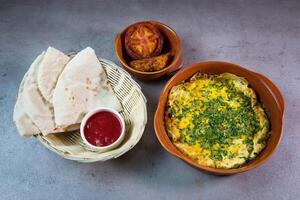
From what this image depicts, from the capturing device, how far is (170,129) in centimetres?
175

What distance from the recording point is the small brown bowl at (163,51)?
75.2 inches

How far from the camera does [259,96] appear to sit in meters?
1.80

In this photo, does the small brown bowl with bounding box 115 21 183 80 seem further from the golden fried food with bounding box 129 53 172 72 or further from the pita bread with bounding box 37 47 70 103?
the pita bread with bounding box 37 47 70 103

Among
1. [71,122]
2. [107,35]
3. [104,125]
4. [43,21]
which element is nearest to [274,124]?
[104,125]

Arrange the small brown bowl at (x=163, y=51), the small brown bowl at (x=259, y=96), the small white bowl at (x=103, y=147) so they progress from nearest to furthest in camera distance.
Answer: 1. the small brown bowl at (x=259, y=96)
2. the small white bowl at (x=103, y=147)
3. the small brown bowl at (x=163, y=51)

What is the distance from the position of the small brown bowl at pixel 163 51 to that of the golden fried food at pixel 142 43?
44 mm

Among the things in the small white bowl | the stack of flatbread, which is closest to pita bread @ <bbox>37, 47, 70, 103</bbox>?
the stack of flatbread

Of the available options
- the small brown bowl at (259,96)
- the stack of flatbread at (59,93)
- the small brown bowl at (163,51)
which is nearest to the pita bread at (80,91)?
the stack of flatbread at (59,93)

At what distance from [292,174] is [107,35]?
128 cm

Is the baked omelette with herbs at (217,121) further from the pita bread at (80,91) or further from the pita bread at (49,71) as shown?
the pita bread at (49,71)

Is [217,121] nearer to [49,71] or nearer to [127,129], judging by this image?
[127,129]

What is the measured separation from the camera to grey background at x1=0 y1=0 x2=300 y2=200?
1761 millimetres

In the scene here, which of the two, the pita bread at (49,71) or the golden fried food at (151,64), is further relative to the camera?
the golden fried food at (151,64)

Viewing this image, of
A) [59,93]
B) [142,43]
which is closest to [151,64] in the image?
[142,43]
